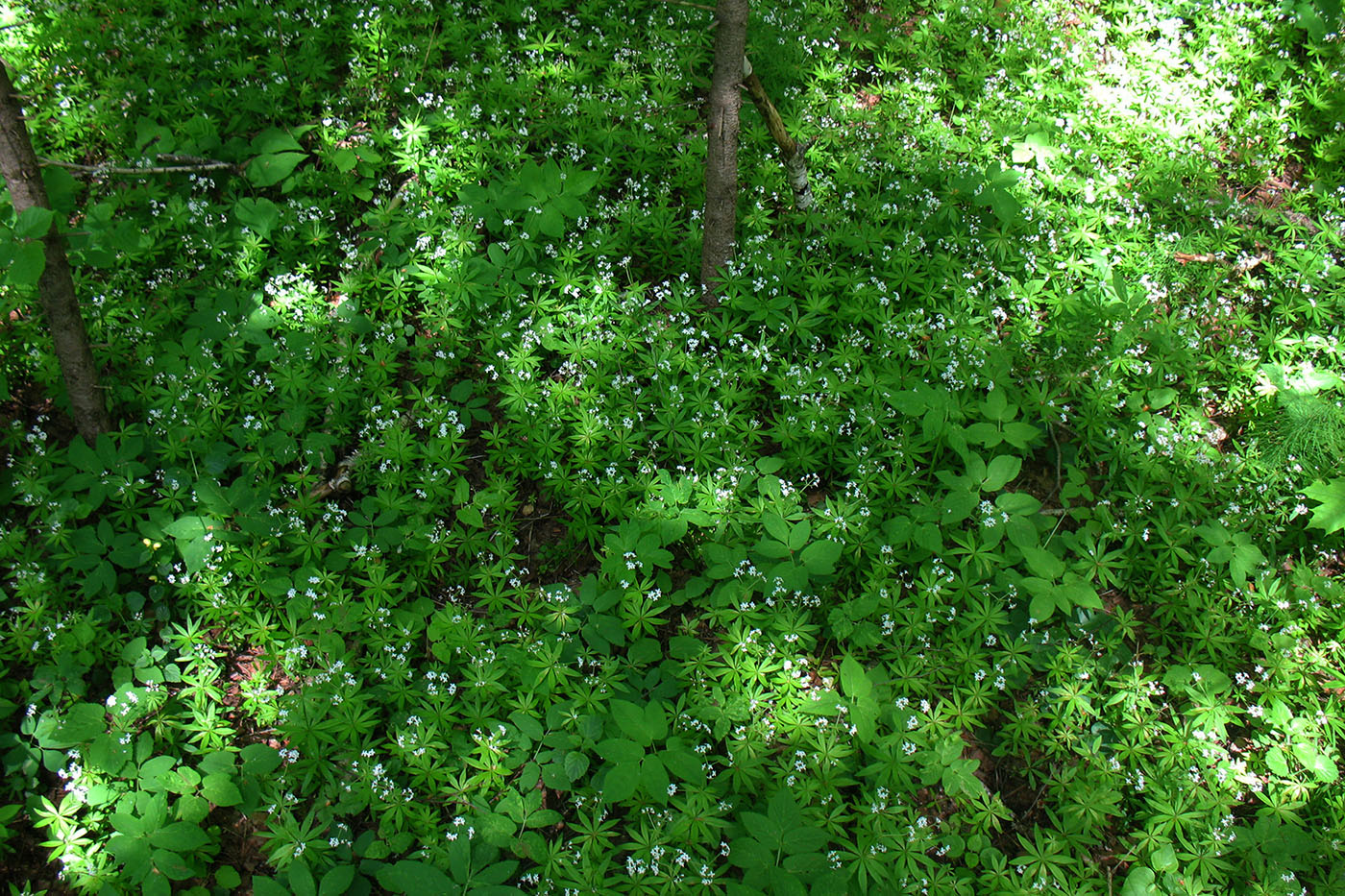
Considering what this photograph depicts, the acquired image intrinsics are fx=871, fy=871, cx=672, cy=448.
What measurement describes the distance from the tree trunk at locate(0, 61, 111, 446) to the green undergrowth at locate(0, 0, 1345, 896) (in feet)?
0.70

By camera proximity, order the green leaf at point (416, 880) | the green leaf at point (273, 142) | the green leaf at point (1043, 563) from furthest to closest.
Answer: the green leaf at point (273, 142) → the green leaf at point (1043, 563) → the green leaf at point (416, 880)

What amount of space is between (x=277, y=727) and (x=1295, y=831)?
16.0 ft

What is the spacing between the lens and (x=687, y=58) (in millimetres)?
7047

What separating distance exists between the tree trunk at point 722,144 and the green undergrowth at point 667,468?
28 centimetres

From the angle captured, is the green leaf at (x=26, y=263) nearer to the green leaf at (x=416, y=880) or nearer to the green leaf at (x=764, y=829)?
the green leaf at (x=416, y=880)

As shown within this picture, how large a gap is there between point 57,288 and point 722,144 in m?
3.88

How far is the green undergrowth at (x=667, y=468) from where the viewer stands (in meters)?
4.11

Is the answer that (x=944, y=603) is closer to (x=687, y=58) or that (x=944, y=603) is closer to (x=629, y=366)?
(x=629, y=366)

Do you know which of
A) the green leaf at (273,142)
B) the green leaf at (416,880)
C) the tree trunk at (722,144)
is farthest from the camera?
the green leaf at (273,142)

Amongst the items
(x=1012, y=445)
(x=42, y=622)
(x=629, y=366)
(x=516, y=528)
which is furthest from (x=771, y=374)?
(x=42, y=622)

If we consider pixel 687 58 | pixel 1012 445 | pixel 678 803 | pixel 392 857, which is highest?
pixel 687 58

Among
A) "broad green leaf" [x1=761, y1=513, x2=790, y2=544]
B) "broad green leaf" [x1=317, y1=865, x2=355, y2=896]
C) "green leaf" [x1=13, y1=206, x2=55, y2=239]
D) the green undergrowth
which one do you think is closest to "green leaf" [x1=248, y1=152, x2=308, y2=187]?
the green undergrowth

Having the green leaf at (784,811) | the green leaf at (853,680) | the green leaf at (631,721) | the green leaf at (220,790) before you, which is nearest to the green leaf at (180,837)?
the green leaf at (220,790)

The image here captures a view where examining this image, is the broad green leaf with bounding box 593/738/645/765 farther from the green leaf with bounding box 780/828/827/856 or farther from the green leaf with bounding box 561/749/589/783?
the green leaf with bounding box 780/828/827/856
